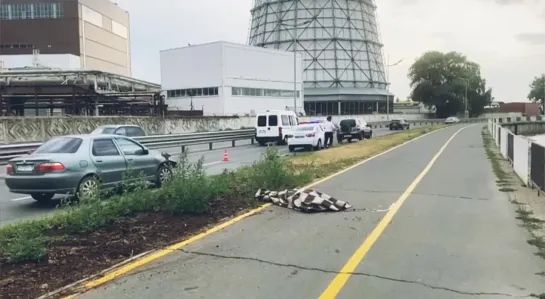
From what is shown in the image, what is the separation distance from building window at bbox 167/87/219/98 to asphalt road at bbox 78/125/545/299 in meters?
53.2

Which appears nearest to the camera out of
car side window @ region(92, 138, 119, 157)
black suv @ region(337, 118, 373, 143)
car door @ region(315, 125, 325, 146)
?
car side window @ region(92, 138, 119, 157)

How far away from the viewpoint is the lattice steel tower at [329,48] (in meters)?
94.0

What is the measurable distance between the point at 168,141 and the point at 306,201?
16.8 m

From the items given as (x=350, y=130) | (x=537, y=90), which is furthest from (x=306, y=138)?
(x=537, y=90)

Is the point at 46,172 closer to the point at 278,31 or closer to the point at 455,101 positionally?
the point at 278,31

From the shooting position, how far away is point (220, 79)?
204 ft

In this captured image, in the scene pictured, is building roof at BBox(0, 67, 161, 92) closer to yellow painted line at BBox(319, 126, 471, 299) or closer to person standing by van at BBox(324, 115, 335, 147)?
person standing by van at BBox(324, 115, 335, 147)

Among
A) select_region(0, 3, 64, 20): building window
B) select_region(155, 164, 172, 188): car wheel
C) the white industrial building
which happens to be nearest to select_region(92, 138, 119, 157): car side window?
select_region(155, 164, 172, 188): car wheel

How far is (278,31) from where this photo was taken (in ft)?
320

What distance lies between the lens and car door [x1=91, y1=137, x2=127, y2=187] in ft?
37.5

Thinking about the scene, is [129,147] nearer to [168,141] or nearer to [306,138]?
[168,141]

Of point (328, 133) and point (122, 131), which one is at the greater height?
point (122, 131)

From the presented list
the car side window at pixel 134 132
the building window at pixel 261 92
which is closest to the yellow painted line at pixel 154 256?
the car side window at pixel 134 132

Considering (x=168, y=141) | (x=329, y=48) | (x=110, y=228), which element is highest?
(x=329, y=48)
